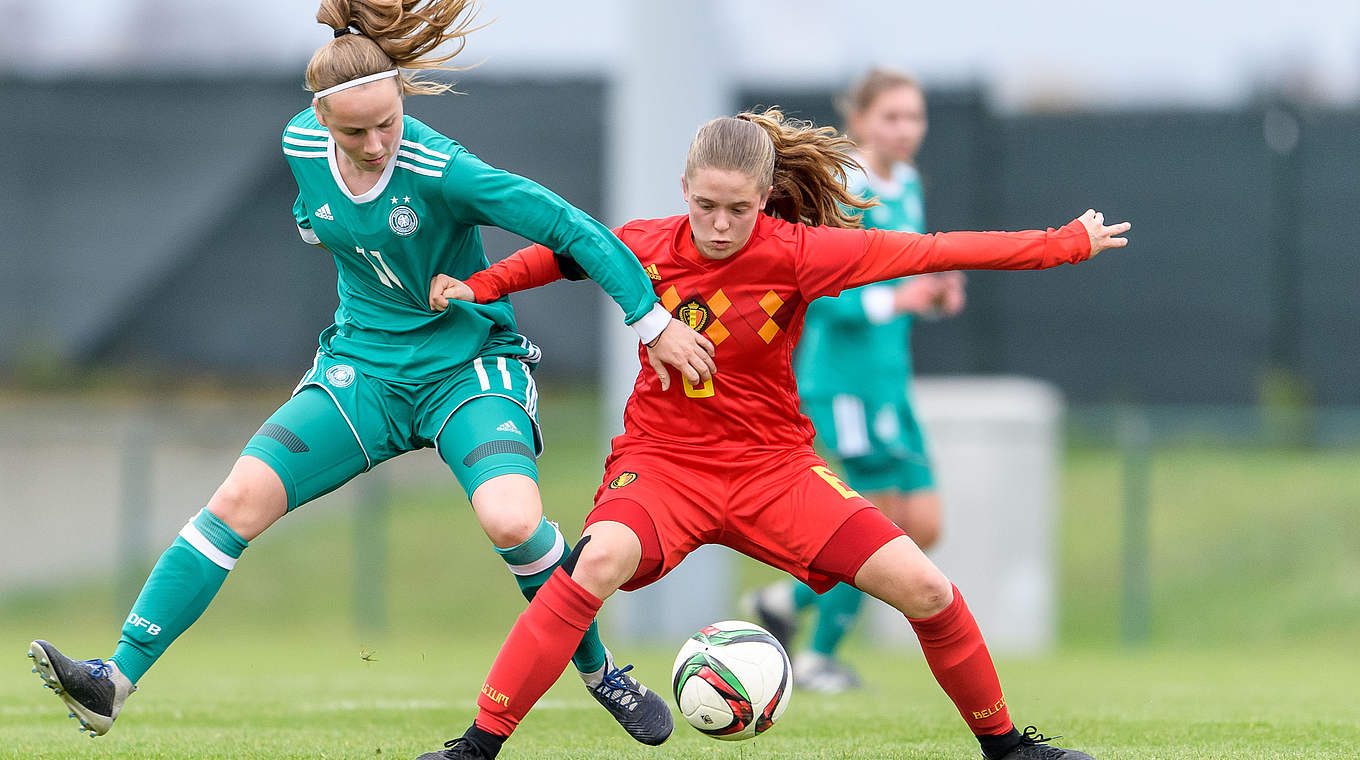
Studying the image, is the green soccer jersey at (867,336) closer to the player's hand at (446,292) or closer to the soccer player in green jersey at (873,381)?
the soccer player in green jersey at (873,381)

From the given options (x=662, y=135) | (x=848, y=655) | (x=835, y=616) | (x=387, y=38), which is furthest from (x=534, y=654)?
(x=662, y=135)

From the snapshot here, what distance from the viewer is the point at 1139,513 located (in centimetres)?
1091

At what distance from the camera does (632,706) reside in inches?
167

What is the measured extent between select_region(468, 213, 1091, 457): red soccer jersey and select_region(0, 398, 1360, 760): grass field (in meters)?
0.90

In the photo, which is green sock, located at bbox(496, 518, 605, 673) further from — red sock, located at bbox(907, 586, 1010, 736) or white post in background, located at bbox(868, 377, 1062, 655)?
white post in background, located at bbox(868, 377, 1062, 655)

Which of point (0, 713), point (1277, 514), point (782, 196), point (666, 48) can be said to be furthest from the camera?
point (1277, 514)

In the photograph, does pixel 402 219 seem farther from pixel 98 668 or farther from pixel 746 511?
pixel 98 668

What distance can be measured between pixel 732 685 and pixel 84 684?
62.0 inches

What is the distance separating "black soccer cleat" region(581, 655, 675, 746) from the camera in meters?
4.24

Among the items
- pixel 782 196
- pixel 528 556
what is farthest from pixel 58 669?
pixel 782 196

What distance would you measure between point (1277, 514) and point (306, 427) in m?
9.89

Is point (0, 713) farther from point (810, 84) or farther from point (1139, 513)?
point (810, 84)

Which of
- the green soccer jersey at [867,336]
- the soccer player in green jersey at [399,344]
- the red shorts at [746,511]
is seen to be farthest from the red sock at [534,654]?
the green soccer jersey at [867,336]

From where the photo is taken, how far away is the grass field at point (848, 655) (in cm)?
451
